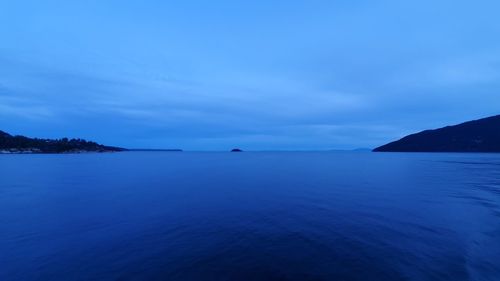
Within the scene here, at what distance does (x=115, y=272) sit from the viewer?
1531 cm

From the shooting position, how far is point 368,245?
19.1 metres

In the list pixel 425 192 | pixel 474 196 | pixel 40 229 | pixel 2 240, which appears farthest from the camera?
pixel 425 192

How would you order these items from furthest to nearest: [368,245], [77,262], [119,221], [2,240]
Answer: [119,221], [2,240], [368,245], [77,262]

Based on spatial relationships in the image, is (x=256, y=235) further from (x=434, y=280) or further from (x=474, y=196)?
(x=474, y=196)

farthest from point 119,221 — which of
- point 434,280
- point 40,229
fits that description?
point 434,280

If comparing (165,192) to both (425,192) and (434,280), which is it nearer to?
(434,280)

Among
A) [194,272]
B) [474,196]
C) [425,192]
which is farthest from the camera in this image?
[425,192]

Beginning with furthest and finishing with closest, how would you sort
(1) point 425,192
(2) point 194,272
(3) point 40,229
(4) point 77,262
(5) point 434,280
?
(1) point 425,192 < (3) point 40,229 < (4) point 77,262 < (2) point 194,272 < (5) point 434,280

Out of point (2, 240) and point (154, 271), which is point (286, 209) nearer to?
point (154, 271)

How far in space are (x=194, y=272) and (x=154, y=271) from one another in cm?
267

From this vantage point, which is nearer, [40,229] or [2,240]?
[2,240]

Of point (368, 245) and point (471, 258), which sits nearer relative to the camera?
point (471, 258)

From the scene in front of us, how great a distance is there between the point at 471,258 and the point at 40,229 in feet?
124

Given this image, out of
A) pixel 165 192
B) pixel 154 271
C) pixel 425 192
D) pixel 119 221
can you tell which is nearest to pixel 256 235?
pixel 154 271
